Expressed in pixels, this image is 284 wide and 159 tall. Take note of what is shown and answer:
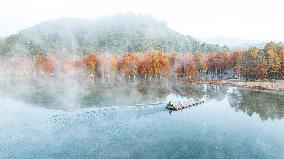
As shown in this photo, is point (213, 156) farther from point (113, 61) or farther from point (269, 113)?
point (113, 61)

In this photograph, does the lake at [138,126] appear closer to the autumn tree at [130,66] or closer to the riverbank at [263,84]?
the riverbank at [263,84]

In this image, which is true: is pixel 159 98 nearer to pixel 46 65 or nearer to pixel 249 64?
pixel 249 64

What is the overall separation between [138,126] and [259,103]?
38.3 metres

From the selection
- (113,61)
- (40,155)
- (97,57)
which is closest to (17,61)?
(97,57)

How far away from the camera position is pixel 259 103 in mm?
75188

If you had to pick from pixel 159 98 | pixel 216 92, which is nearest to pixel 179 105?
pixel 159 98

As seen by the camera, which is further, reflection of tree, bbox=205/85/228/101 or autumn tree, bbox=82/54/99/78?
autumn tree, bbox=82/54/99/78

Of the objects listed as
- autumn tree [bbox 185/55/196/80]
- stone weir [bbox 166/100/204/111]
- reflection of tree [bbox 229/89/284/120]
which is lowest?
reflection of tree [bbox 229/89/284/120]

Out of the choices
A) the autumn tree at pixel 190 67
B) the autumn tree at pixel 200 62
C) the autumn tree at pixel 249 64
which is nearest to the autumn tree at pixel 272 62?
the autumn tree at pixel 249 64

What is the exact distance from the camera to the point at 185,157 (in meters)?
39.3

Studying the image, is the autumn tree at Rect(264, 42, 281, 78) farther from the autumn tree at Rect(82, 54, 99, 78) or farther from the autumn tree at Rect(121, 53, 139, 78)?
the autumn tree at Rect(82, 54, 99, 78)

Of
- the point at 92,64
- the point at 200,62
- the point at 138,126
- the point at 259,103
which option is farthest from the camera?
the point at 92,64

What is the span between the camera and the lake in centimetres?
4166

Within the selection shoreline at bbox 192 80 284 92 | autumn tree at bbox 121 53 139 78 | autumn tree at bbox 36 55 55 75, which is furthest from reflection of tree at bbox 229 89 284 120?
autumn tree at bbox 36 55 55 75
